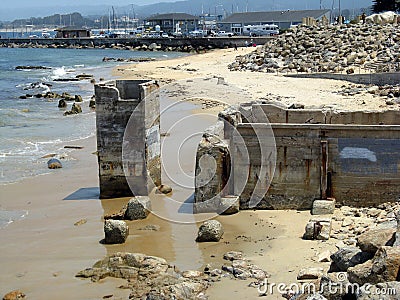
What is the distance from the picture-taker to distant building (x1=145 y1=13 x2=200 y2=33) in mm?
131988

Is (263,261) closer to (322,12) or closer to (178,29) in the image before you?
(322,12)

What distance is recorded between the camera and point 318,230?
36.9 feet

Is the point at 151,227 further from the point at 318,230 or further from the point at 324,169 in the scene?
the point at 324,169

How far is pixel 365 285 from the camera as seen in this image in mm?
6773

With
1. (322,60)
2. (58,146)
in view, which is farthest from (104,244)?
(322,60)

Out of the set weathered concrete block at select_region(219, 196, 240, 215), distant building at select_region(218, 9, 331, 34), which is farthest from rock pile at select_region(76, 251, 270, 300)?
distant building at select_region(218, 9, 331, 34)

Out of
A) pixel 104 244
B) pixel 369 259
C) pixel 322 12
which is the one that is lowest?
pixel 104 244

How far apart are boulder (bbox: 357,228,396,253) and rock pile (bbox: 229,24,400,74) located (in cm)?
2604

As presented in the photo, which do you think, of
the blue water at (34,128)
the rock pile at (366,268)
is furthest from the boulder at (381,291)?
the blue water at (34,128)

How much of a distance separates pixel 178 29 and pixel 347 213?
121526 millimetres

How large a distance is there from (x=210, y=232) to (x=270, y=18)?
99.4 metres

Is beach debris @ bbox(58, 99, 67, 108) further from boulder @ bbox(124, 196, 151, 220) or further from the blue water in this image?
boulder @ bbox(124, 196, 151, 220)

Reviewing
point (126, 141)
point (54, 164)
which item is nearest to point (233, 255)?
point (126, 141)

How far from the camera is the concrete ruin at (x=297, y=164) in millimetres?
12750
